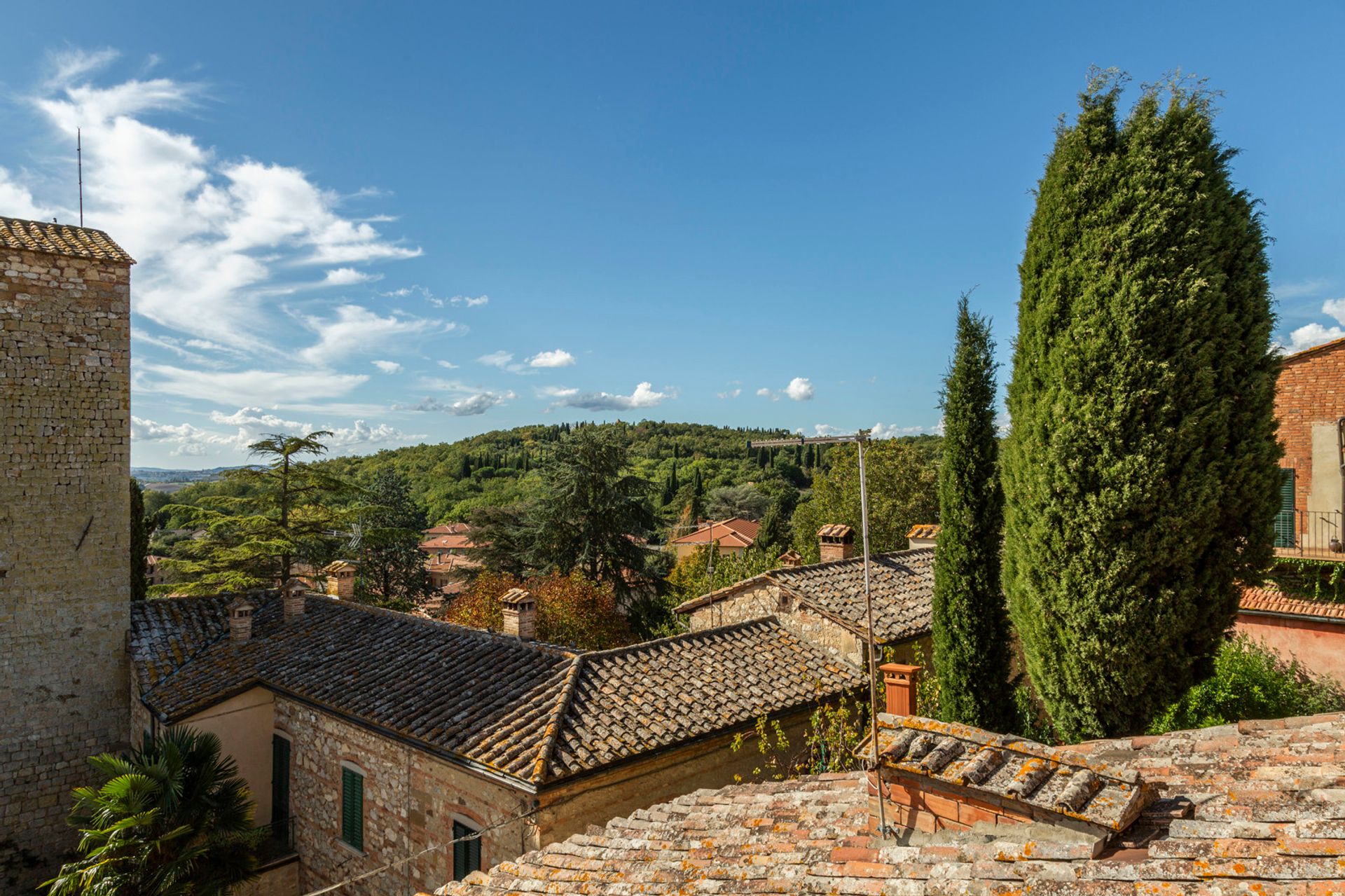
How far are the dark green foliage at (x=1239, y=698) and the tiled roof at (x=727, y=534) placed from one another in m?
35.6

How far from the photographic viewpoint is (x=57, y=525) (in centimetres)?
1441

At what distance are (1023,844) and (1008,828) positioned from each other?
0.67 metres

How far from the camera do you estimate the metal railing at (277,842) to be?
12.3 metres

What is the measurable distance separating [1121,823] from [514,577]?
86.2 ft

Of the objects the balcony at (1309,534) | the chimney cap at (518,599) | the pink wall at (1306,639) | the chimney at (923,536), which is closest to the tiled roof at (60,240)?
the chimney cap at (518,599)

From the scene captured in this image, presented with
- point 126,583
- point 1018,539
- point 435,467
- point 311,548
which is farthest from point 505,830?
point 435,467

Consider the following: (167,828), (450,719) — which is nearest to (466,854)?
(450,719)

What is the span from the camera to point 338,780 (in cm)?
1147

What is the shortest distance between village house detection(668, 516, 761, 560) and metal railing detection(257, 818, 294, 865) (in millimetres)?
32730

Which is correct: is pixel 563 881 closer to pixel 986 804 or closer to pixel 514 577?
pixel 986 804

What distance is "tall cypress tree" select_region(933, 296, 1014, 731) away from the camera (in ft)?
35.2

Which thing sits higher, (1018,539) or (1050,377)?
(1050,377)

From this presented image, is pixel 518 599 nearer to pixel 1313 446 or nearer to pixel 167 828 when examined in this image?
pixel 167 828

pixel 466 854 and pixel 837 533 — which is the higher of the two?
pixel 837 533
